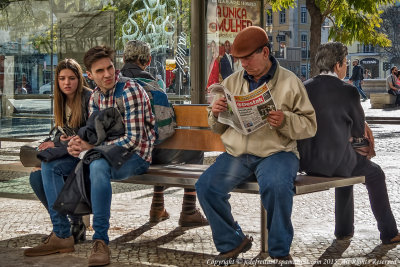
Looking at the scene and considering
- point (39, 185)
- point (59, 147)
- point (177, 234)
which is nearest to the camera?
point (59, 147)

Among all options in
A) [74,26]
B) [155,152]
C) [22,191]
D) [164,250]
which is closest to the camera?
[164,250]

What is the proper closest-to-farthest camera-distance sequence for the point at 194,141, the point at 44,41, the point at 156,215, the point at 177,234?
the point at 177,234, the point at 194,141, the point at 156,215, the point at 44,41

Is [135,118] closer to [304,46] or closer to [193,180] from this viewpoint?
[193,180]

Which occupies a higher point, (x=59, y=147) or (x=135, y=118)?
(x=135, y=118)

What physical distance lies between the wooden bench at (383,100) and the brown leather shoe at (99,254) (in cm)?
2639

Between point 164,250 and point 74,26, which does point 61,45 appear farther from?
point 164,250

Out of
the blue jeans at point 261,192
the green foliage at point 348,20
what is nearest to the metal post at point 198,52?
the blue jeans at point 261,192

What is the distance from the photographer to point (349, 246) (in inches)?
226

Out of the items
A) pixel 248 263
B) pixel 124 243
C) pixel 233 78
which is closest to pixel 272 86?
pixel 233 78

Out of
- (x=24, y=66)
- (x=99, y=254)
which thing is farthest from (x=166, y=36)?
(x=99, y=254)

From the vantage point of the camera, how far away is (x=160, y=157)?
6727 mm

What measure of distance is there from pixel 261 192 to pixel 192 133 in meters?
1.58

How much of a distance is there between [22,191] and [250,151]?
14.7ft

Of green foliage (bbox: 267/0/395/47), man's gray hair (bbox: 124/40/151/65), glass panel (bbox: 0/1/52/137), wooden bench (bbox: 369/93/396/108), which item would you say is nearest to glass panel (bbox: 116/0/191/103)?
glass panel (bbox: 0/1/52/137)
